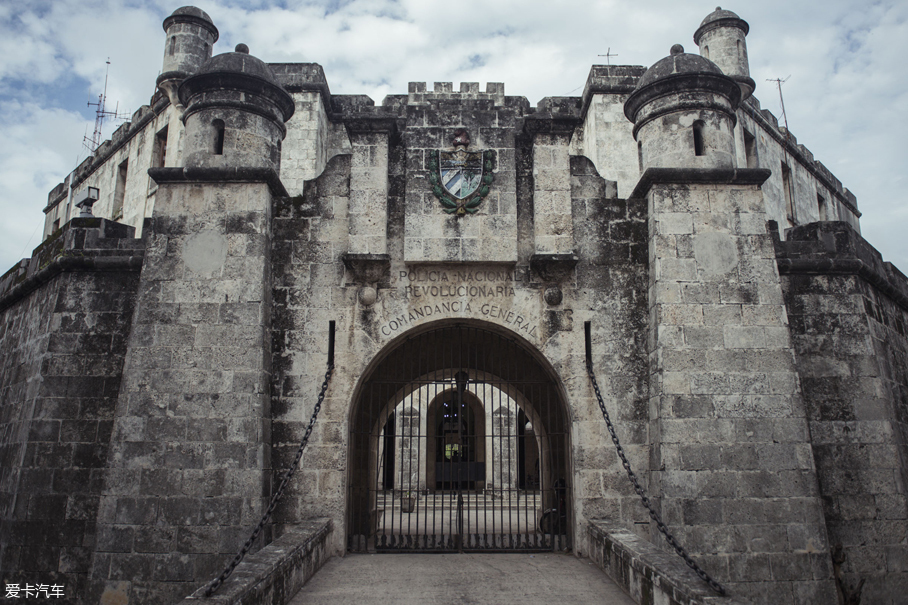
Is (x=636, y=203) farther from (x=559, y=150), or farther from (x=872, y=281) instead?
(x=872, y=281)

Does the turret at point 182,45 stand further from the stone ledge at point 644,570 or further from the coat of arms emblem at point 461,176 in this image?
the stone ledge at point 644,570

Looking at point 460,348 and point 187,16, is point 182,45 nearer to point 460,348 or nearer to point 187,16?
point 187,16

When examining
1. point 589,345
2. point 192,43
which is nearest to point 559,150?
point 589,345

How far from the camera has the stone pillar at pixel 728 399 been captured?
21.8ft

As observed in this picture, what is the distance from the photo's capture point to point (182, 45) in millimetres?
16328

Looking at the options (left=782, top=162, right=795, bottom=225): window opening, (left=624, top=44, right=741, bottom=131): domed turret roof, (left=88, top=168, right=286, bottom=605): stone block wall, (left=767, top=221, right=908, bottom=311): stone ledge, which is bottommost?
(left=88, top=168, right=286, bottom=605): stone block wall

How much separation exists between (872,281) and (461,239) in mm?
5708

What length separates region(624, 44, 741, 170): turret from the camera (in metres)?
7.85

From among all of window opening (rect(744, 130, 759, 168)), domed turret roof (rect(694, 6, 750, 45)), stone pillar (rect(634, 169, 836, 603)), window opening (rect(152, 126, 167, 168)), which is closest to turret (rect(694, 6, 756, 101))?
domed turret roof (rect(694, 6, 750, 45))

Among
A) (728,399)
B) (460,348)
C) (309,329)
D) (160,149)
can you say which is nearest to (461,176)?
(460,348)

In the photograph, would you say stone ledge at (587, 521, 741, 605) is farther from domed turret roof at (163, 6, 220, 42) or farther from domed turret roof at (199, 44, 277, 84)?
domed turret roof at (163, 6, 220, 42)

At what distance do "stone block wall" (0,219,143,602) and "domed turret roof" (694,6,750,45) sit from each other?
15.0 meters

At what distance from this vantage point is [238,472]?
6.87 meters

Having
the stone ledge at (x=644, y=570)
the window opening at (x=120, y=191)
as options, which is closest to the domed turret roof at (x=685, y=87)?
the stone ledge at (x=644, y=570)
